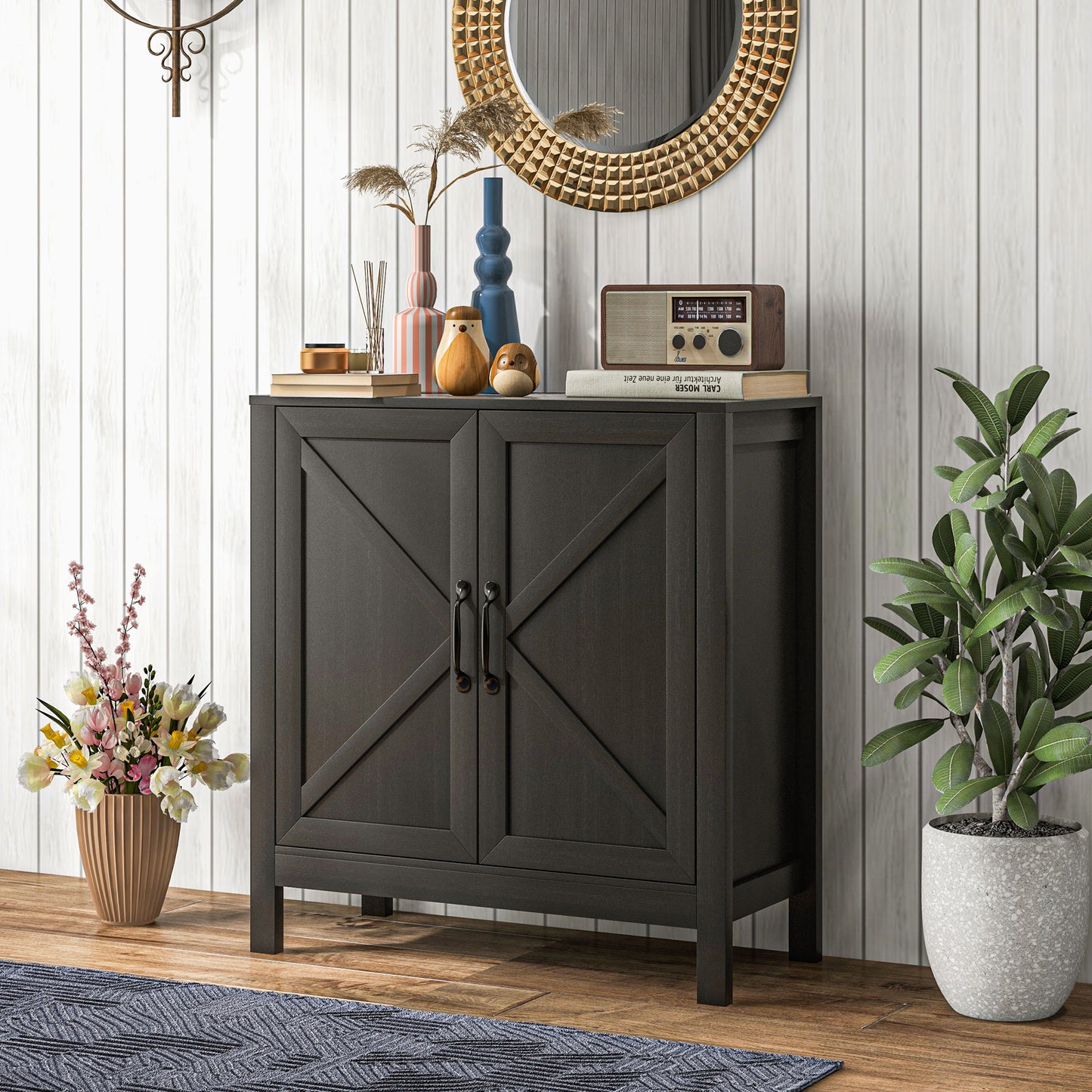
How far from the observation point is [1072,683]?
3.19 meters

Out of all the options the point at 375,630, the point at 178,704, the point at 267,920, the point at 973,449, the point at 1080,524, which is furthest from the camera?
the point at 178,704

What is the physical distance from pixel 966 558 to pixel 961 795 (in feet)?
1.34

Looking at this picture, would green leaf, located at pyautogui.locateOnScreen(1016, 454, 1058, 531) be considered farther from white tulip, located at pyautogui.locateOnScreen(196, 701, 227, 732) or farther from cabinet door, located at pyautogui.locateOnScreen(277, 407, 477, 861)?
white tulip, located at pyautogui.locateOnScreen(196, 701, 227, 732)

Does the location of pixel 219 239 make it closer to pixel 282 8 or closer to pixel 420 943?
pixel 282 8

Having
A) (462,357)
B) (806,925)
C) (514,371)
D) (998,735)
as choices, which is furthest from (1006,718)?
(462,357)

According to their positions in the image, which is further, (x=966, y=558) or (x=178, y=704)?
(x=178, y=704)

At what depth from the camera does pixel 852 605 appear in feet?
11.8

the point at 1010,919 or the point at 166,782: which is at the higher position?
the point at 166,782

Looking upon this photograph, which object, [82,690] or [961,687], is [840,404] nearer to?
[961,687]

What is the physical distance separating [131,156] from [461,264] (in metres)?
0.90

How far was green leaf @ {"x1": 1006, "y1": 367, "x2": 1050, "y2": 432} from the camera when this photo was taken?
125 inches

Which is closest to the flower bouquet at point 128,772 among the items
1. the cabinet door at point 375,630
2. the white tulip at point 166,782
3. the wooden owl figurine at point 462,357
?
the white tulip at point 166,782

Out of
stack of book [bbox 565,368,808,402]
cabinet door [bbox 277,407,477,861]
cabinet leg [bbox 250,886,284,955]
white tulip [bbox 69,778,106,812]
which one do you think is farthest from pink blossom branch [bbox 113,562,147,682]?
stack of book [bbox 565,368,808,402]

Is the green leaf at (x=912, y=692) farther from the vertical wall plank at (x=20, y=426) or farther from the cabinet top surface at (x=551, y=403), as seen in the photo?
the vertical wall plank at (x=20, y=426)
